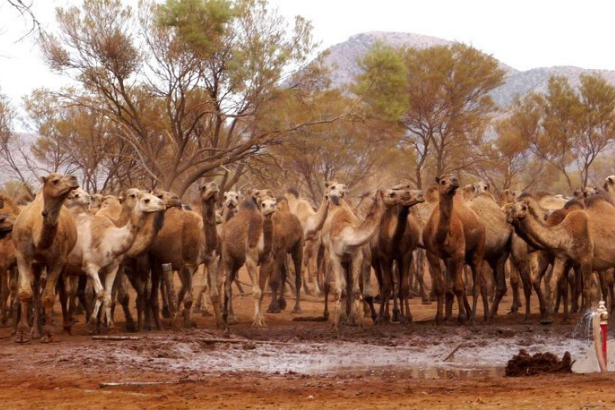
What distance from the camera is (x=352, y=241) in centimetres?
1656

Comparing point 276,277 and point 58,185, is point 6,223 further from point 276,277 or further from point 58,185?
point 276,277

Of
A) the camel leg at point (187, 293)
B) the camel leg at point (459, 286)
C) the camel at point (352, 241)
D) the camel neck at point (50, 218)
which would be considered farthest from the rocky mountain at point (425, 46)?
the camel neck at point (50, 218)

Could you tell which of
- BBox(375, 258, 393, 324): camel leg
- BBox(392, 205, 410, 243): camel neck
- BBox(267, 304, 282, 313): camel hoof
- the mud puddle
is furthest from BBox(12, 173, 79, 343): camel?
BBox(267, 304, 282, 313): camel hoof

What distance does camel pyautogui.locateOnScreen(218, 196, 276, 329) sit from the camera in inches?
673

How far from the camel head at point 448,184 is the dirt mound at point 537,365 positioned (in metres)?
4.73

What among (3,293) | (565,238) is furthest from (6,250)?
(565,238)

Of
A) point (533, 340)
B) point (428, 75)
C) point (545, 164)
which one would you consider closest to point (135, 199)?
point (533, 340)

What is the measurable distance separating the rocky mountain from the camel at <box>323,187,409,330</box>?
387ft

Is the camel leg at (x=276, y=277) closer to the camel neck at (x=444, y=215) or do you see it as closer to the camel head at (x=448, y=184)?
the camel neck at (x=444, y=215)

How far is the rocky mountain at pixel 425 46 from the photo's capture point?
154m

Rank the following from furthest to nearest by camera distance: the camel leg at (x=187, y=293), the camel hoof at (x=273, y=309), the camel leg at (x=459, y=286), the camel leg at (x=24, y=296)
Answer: the camel hoof at (x=273, y=309) → the camel leg at (x=459, y=286) → the camel leg at (x=187, y=293) → the camel leg at (x=24, y=296)

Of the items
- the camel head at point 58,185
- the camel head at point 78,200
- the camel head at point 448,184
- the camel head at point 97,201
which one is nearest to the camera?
the camel head at point 58,185

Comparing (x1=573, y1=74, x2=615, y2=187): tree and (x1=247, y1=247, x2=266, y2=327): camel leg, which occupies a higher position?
(x1=573, y1=74, x2=615, y2=187): tree

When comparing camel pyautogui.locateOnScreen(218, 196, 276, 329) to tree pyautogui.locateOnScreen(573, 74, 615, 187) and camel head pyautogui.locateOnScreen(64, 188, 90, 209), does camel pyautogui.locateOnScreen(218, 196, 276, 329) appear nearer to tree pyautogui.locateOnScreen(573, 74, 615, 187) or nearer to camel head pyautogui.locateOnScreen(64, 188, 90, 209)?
camel head pyautogui.locateOnScreen(64, 188, 90, 209)
